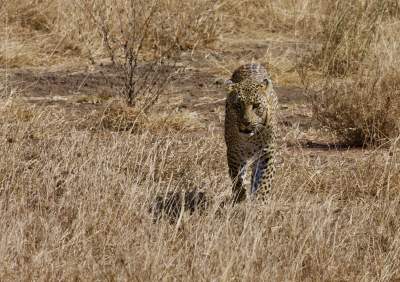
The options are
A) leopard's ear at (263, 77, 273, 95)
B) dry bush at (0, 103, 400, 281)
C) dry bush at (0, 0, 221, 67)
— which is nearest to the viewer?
dry bush at (0, 103, 400, 281)

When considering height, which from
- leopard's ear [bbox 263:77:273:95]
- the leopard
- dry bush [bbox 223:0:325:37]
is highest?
leopard's ear [bbox 263:77:273:95]

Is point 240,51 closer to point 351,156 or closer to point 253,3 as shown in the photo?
point 253,3

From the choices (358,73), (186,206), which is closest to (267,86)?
(186,206)

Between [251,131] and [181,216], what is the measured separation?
1.05 m

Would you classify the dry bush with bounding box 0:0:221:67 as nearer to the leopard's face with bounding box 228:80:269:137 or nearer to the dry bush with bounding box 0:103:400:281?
the dry bush with bounding box 0:103:400:281

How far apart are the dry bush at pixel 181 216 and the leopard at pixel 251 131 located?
0.51ft

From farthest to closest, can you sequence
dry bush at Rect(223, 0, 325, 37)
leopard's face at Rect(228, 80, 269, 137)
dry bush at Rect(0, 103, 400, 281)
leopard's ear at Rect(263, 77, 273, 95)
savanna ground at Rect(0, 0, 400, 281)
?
dry bush at Rect(223, 0, 325, 37) → leopard's ear at Rect(263, 77, 273, 95) → leopard's face at Rect(228, 80, 269, 137) → savanna ground at Rect(0, 0, 400, 281) → dry bush at Rect(0, 103, 400, 281)

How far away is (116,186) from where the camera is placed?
667 centimetres

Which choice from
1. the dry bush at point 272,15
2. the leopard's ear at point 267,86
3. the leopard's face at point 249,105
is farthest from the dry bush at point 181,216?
the dry bush at point 272,15

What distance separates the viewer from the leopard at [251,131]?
22.1 feet

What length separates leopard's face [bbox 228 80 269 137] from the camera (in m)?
6.70

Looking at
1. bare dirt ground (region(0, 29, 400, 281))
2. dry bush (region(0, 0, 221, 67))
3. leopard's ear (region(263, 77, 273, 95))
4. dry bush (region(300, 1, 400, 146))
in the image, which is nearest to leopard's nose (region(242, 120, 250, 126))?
leopard's ear (region(263, 77, 273, 95))

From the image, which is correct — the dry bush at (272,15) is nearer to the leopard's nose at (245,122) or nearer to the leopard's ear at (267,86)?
the leopard's ear at (267,86)

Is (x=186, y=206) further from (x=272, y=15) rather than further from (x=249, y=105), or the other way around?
(x=272, y=15)
